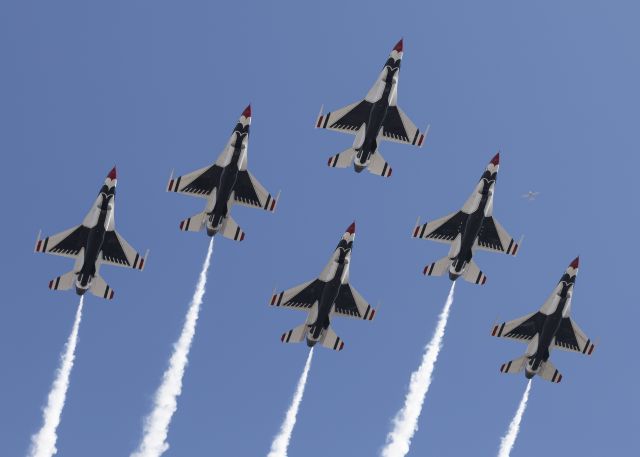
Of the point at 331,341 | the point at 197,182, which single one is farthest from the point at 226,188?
the point at 331,341

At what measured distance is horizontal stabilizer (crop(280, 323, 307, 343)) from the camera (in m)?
156

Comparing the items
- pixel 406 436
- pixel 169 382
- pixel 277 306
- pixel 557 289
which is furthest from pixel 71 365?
pixel 557 289

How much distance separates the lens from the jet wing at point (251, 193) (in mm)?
156875

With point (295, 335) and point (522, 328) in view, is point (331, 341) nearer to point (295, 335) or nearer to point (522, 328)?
point (295, 335)

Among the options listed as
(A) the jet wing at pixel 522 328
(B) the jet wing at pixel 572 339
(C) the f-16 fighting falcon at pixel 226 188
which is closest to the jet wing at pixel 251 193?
(C) the f-16 fighting falcon at pixel 226 188

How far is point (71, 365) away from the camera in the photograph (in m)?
160

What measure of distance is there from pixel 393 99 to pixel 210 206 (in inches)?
721

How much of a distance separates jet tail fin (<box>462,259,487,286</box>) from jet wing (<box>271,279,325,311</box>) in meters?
13.4

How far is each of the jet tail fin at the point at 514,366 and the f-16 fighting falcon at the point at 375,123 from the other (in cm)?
1976

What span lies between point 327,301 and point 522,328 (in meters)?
17.5

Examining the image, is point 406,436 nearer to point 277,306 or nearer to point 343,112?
point 277,306

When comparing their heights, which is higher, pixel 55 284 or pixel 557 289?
pixel 557 289

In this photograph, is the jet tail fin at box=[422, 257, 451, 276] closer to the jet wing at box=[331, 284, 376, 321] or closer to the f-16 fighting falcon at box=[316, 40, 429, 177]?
the jet wing at box=[331, 284, 376, 321]

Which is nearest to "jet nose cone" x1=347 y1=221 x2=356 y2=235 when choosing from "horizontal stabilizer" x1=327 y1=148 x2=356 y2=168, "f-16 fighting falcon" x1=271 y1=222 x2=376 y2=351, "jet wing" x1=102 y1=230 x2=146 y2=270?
"f-16 fighting falcon" x1=271 y1=222 x2=376 y2=351
